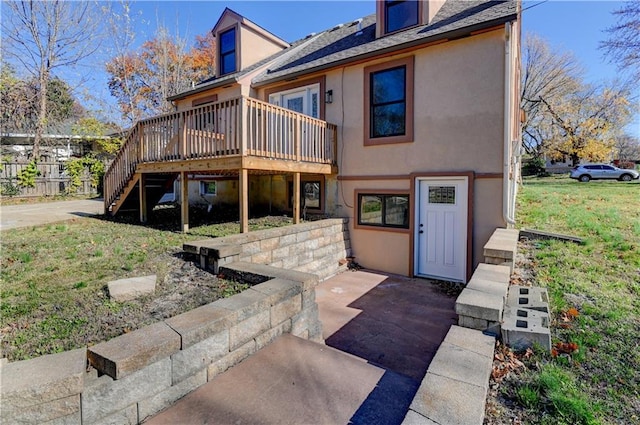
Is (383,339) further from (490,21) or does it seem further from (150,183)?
(150,183)

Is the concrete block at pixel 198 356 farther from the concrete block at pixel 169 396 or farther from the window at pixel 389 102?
the window at pixel 389 102

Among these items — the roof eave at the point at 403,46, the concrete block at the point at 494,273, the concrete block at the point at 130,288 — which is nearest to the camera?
the concrete block at the point at 130,288

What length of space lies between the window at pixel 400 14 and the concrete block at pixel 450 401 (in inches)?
334

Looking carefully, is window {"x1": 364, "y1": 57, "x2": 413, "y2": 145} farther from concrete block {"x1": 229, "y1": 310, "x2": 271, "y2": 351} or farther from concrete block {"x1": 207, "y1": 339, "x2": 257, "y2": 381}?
concrete block {"x1": 207, "y1": 339, "x2": 257, "y2": 381}

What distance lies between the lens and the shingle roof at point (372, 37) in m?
6.71

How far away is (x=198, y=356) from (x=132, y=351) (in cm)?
53

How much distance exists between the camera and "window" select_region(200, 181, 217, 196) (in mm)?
12070

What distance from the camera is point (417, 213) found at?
25.3ft

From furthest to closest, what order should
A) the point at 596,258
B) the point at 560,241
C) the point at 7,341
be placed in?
1. the point at 560,241
2. the point at 596,258
3. the point at 7,341

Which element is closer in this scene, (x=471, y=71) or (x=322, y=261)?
(x=471, y=71)

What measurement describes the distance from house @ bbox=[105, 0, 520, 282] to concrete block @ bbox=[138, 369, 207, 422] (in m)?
4.07

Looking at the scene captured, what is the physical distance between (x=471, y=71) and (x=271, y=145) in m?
4.45

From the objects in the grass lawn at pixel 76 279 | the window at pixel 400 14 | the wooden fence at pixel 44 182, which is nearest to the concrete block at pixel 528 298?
the grass lawn at pixel 76 279

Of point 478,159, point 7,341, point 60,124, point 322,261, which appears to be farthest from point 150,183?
point 60,124
